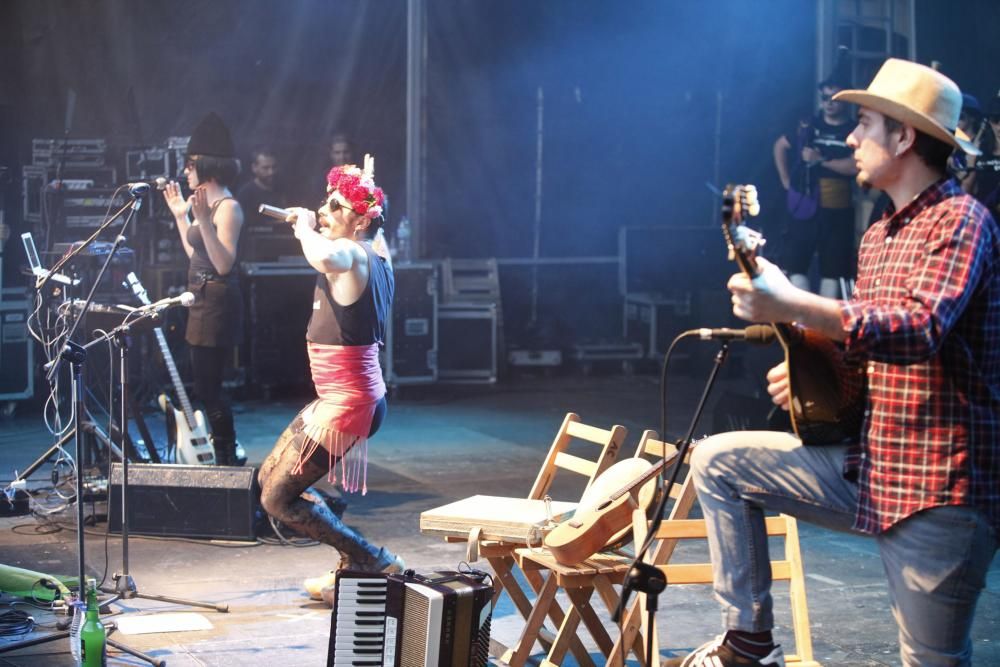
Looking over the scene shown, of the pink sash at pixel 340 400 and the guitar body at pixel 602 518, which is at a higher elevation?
the pink sash at pixel 340 400

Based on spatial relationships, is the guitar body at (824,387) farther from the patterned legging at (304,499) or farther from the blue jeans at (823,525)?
the patterned legging at (304,499)

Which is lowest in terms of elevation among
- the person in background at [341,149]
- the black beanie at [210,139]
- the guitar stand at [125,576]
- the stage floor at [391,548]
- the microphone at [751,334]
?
the stage floor at [391,548]

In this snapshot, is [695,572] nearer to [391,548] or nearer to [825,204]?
[391,548]

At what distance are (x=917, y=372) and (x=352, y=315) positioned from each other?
8.34 feet

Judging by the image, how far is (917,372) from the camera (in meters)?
2.84

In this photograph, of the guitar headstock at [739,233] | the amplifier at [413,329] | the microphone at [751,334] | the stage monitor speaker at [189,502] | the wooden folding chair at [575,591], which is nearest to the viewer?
the guitar headstock at [739,233]

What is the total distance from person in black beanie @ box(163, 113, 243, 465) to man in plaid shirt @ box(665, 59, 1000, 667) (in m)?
4.44

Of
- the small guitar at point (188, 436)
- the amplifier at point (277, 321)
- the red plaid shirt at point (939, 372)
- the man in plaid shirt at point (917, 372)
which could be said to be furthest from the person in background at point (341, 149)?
the red plaid shirt at point (939, 372)

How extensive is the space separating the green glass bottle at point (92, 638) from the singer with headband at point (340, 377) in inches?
45.0

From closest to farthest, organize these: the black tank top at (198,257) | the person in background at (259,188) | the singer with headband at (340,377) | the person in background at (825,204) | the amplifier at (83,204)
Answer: the singer with headband at (340,377) < the black tank top at (198,257) < the person in background at (825,204) < the amplifier at (83,204) < the person in background at (259,188)

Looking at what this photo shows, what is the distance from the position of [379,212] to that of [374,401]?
0.76 meters

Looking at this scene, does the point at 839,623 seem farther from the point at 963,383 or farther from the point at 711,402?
the point at 711,402

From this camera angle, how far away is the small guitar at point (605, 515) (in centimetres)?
380

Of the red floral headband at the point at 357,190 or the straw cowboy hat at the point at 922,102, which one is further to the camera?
the red floral headband at the point at 357,190
